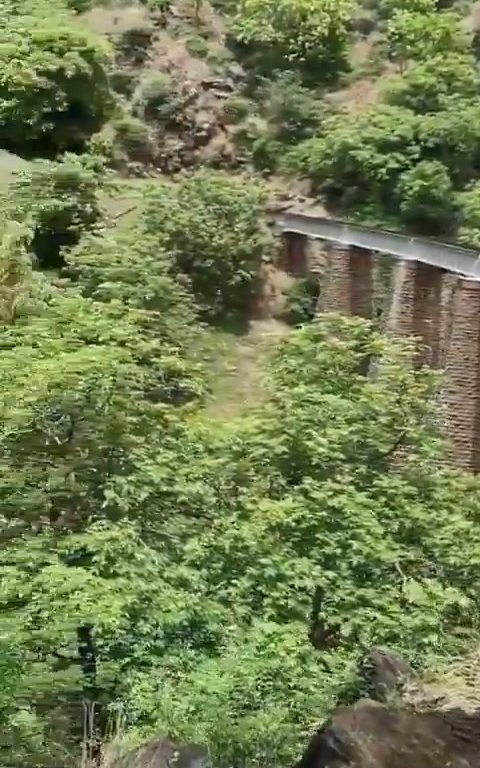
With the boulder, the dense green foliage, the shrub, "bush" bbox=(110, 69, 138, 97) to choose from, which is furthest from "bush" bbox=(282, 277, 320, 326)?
the boulder

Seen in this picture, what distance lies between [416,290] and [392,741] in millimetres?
8066

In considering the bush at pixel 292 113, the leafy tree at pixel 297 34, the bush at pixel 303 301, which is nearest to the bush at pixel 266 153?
the bush at pixel 292 113

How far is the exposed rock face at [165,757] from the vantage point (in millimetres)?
5672

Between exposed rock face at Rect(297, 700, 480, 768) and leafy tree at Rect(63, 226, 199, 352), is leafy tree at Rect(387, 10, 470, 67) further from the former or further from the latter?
exposed rock face at Rect(297, 700, 480, 768)

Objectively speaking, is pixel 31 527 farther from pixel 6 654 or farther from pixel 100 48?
pixel 100 48

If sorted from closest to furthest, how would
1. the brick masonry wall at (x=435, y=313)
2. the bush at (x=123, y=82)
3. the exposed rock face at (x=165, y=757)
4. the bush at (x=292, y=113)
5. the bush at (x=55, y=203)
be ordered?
the exposed rock face at (x=165, y=757) < the brick masonry wall at (x=435, y=313) < the bush at (x=55, y=203) < the bush at (x=123, y=82) < the bush at (x=292, y=113)

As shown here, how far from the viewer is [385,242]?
13.8 m

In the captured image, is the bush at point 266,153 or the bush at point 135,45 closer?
A: the bush at point 266,153

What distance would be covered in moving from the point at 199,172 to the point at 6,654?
1241 cm

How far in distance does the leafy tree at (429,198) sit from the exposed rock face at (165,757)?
447 inches

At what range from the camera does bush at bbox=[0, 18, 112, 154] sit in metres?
14.3

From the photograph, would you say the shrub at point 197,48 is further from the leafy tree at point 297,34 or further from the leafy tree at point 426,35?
the leafy tree at point 426,35

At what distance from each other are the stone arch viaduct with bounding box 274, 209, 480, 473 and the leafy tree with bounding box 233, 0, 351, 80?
188 inches

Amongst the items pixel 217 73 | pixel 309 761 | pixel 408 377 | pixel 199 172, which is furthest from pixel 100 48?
pixel 309 761
